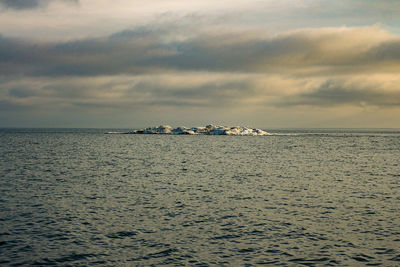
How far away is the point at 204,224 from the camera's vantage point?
25.8 metres

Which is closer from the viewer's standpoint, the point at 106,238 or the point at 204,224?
the point at 106,238

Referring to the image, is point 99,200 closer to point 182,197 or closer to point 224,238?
point 182,197

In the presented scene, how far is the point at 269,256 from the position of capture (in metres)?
19.8

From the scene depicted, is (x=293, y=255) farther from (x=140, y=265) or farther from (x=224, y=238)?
(x=140, y=265)

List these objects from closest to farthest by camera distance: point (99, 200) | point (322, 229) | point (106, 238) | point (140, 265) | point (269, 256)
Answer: point (140, 265), point (269, 256), point (106, 238), point (322, 229), point (99, 200)

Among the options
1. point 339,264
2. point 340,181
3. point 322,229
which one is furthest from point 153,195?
point 340,181

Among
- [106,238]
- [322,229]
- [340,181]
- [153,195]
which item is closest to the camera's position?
[106,238]

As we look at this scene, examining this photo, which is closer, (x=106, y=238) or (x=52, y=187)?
(x=106, y=238)

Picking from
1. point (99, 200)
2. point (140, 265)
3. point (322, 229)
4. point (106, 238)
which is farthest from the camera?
point (99, 200)

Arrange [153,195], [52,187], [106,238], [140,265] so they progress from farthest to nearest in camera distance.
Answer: [52,187]
[153,195]
[106,238]
[140,265]

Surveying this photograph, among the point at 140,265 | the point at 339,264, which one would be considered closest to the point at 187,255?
the point at 140,265

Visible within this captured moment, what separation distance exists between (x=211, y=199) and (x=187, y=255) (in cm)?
1480

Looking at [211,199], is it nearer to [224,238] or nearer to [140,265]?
[224,238]

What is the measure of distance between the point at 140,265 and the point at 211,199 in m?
16.8
